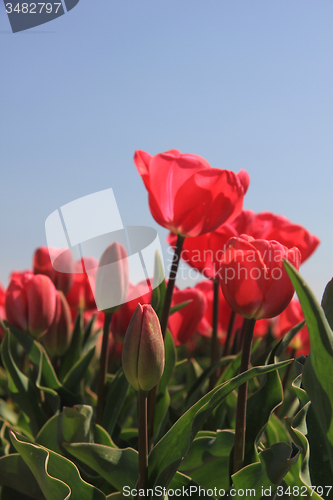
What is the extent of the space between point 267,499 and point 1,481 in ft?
1.11

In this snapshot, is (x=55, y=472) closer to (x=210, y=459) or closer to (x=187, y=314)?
(x=210, y=459)

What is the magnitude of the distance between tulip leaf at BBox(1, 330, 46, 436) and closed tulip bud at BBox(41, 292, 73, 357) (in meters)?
0.08

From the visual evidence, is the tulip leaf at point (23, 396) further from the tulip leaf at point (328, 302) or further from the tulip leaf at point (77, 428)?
the tulip leaf at point (328, 302)

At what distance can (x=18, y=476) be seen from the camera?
1.67 feet

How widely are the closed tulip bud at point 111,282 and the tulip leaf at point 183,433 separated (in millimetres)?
202

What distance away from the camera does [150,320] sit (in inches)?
12.9

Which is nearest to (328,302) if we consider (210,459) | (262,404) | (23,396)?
(262,404)

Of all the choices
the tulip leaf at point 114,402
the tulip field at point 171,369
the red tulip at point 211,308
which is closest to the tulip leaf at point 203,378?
the tulip field at point 171,369

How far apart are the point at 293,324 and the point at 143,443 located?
1.93 ft

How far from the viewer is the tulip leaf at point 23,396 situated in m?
0.64

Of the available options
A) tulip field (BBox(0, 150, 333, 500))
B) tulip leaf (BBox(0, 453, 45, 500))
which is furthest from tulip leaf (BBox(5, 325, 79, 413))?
tulip leaf (BBox(0, 453, 45, 500))

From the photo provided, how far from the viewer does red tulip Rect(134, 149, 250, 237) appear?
0.48 m

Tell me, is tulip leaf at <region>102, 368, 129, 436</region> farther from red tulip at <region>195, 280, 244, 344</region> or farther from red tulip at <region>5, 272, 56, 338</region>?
red tulip at <region>195, 280, 244, 344</region>

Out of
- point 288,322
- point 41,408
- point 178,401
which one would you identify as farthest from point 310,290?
point 178,401
